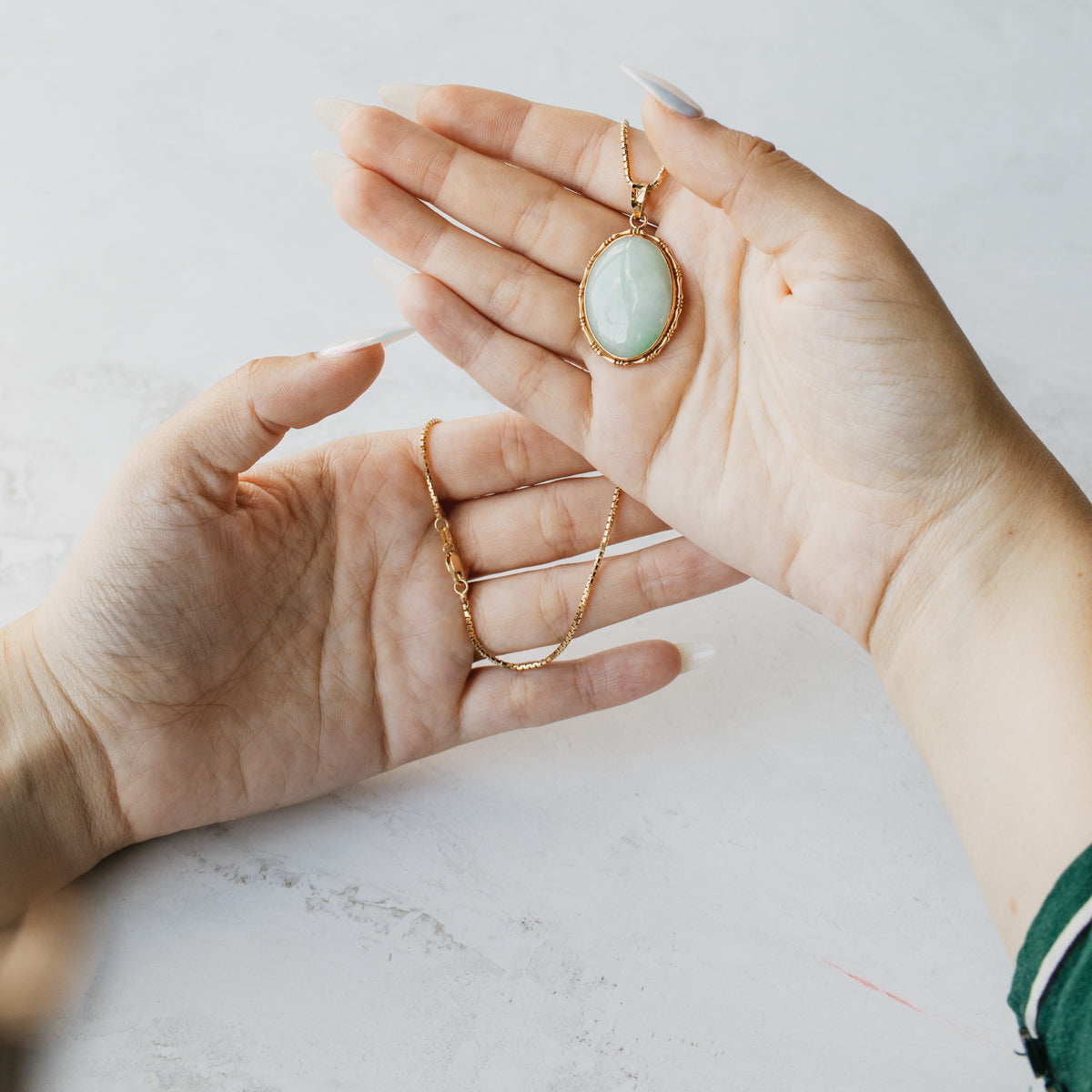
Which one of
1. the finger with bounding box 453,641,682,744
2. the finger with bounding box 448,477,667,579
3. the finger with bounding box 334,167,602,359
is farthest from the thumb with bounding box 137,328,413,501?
the finger with bounding box 453,641,682,744

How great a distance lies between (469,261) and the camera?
168 centimetres

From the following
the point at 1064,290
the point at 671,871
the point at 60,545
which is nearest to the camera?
the point at 671,871

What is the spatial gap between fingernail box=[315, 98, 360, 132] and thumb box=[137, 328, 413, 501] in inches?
15.1

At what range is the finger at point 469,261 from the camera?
166 cm

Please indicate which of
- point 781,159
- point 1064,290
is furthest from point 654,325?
point 1064,290

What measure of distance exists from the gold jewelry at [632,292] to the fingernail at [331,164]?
0.44 meters

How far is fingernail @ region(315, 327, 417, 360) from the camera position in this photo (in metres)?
1.60

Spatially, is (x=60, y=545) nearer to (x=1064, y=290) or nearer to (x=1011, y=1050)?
(x=1011, y=1050)

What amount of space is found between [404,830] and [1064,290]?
73.4 inches

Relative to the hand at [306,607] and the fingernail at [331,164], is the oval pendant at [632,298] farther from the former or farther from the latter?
the fingernail at [331,164]

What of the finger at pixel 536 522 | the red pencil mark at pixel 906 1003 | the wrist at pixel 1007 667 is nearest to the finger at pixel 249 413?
the finger at pixel 536 522

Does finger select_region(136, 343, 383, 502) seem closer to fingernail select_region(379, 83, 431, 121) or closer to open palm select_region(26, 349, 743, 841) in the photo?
open palm select_region(26, 349, 743, 841)

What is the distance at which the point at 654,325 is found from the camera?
1.68 metres

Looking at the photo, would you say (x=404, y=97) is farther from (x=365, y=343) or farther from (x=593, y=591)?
(x=593, y=591)
